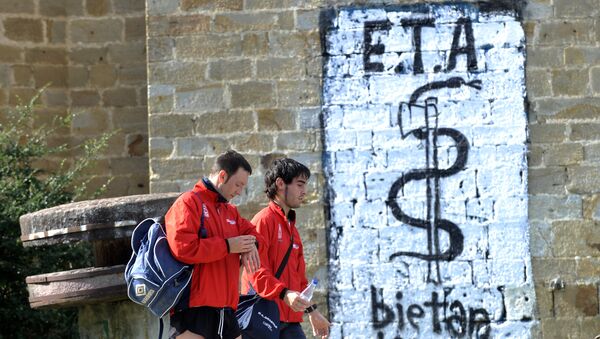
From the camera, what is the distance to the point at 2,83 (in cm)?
1134

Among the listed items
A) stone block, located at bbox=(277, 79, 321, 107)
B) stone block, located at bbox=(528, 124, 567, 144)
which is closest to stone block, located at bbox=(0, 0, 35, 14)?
stone block, located at bbox=(277, 79, 321, 107)

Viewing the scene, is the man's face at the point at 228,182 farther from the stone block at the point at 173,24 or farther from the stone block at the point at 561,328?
the stone block at the point at 561,328

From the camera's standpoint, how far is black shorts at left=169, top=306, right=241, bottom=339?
646cm

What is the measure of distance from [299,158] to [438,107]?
1107 mm

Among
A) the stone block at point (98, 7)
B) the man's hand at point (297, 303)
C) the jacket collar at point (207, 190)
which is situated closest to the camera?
the jacket collar at point (207, 190)

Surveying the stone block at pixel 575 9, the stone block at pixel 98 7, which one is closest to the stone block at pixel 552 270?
the stone block at pixel 575 9

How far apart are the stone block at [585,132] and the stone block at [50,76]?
185 inches

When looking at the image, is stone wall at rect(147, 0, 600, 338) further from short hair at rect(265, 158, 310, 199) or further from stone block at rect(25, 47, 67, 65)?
short hair at rect(265, 158, 310, 199)

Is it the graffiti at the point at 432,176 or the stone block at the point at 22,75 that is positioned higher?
the stone block at the point at 22,75

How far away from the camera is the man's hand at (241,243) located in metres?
6.46

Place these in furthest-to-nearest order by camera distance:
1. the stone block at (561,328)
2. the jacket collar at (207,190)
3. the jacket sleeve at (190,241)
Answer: the stone block at (561,328) < the jacket collar at (207,190) < the jacket sleeve at (190,241)

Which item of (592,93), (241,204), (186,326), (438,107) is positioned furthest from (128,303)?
(592,93)

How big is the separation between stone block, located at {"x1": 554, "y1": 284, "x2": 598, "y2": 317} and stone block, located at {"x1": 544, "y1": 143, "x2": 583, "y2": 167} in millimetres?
916

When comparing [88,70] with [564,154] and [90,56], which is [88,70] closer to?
[90,56]
